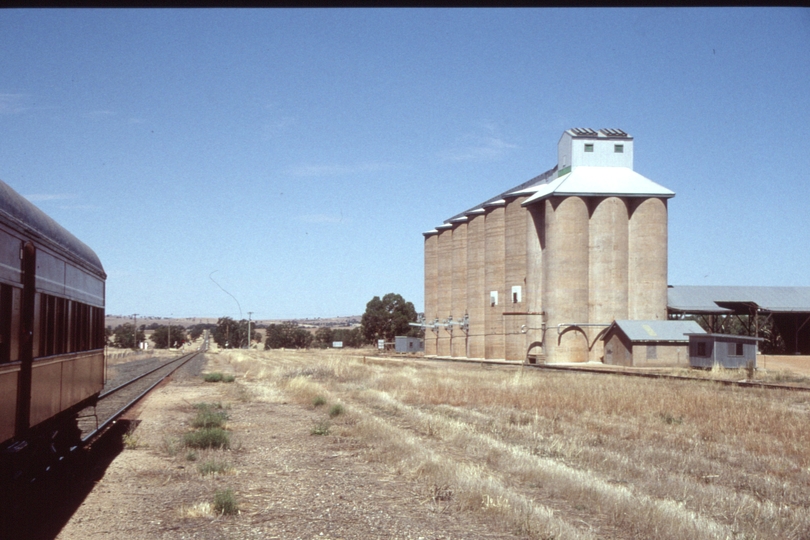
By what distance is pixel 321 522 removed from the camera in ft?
28.6

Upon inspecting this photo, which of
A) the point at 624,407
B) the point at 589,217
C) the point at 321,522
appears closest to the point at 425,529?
the point at 321,522

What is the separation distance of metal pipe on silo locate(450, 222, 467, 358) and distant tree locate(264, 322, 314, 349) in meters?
82.6

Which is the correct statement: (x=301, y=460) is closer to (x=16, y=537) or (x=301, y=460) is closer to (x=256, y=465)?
(x=256, y=465)

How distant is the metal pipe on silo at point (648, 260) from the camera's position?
59.3 m

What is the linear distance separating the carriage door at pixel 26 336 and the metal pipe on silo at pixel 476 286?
215 feet

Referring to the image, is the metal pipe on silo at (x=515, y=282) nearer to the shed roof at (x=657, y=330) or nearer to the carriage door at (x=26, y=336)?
the shed roof at (x=657, y=330)

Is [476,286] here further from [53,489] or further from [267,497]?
[53,489]

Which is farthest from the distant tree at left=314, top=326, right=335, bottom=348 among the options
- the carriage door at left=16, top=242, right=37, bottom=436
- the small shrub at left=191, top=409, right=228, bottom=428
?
the carriage door at left=16, top=242, right=37, bottom=436

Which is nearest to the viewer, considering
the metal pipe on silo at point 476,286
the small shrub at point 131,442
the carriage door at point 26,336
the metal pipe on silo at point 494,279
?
the carriage door at point 26,336

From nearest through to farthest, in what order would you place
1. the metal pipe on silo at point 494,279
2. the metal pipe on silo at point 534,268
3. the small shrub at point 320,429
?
the small shrub at point 320,429 < the metal pipe on silo at point 534,268 < the metal pipe on silo at point 494,279

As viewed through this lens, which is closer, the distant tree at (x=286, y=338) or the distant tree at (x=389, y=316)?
the distant tree at (x=389, y=316)

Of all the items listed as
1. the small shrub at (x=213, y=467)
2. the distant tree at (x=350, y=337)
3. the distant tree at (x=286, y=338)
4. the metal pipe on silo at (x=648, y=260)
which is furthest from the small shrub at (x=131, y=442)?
the distant tree at (x=286, y=338)

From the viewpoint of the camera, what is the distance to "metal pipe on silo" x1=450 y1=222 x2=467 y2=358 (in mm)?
80000

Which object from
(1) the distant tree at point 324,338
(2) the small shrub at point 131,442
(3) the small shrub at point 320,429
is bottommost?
(1) the distant tree at point 324,338
